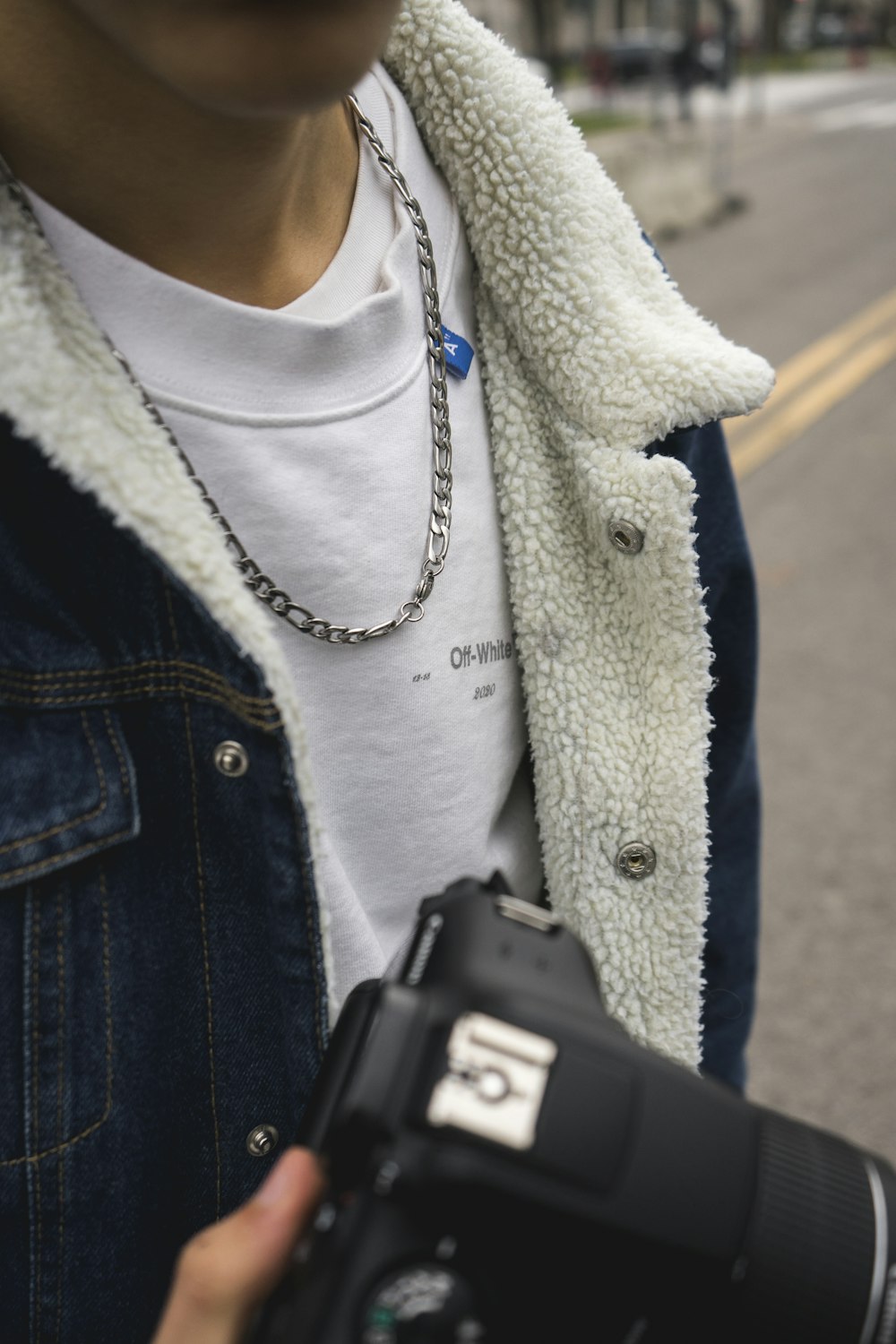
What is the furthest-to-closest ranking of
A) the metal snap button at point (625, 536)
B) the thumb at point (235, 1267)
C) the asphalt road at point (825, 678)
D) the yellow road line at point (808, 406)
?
the yellow road line at point (808, 406), the asphalt road at point (825, 678), the metal snap button at point (625, 536), the thumb at point (235, 1267)

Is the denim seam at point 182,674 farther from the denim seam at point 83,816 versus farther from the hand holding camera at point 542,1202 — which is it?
the hand holding camera at point 542,1202

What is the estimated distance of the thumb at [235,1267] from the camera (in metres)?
0.67

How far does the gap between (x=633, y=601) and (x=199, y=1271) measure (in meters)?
0.63

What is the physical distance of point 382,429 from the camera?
100 cm

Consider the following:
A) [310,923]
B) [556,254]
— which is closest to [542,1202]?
[310,923]

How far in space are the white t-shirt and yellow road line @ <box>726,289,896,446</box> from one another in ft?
14.2

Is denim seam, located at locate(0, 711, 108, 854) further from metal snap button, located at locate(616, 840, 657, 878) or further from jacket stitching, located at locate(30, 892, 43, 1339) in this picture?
metal snap button, located at locate(616, 840, 657, 878)

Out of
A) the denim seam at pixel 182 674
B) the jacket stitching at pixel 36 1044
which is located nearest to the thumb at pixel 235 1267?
the jacket stitching at pixel 36 1044

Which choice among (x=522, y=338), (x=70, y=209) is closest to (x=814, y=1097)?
(x=522, y=338)

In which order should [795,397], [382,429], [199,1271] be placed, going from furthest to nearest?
[795,397] < [382,429] < [199,1271]

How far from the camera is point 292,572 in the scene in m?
0.96

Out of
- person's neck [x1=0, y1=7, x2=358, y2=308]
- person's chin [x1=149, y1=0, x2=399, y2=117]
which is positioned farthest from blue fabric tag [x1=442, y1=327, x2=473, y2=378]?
person's chin [x1=149, y1=0, x2=399, y2=117]

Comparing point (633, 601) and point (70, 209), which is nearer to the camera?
point (70, 209)

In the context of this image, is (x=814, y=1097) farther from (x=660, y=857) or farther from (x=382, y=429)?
(x=382, y=429)
